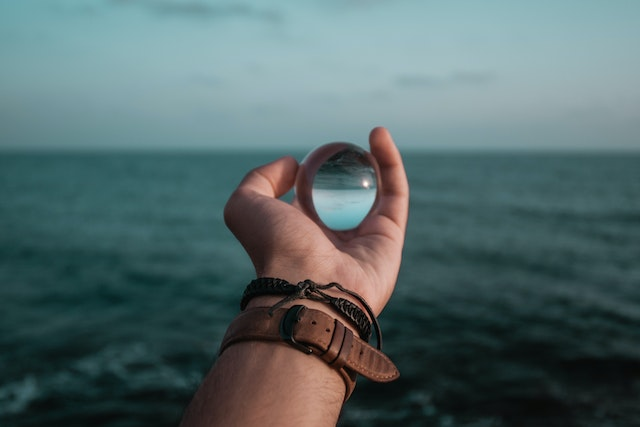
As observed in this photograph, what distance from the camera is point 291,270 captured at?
2539 millimetres

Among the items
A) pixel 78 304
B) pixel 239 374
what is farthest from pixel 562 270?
pixel 239 374

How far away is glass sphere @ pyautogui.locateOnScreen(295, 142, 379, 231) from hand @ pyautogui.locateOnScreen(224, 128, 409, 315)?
0.26 feet

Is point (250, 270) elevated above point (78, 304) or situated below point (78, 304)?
above

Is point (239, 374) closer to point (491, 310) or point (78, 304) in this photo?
point (491, 310)

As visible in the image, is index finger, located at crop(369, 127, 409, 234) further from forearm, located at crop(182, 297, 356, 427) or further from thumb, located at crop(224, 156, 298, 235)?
forearm, located at crop(182, 297, 356, 427)

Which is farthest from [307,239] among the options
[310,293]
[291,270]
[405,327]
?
[405,327]

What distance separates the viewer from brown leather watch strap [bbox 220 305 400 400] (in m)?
1.98

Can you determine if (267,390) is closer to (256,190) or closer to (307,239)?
(307,239)

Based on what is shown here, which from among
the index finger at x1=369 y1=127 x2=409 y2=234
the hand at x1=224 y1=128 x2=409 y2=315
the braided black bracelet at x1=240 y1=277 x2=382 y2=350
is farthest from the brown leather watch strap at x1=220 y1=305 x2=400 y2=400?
the index finger at x1=369 y1=127 x2=409 y2=234

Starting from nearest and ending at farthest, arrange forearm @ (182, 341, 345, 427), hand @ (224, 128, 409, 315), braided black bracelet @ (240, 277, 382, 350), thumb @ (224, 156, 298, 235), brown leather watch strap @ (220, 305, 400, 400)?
1. forearm @ (182, 341, 345, 427)
2. brown leather watch strap @ (220, 305, 400, 400)
3. braided black bracelet @ (240, 277, 382, 350)
4. hand @ (224, 128, 409, 315)
5. thumb @ (224, 156, 298, 235)

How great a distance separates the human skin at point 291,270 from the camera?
1.84 m

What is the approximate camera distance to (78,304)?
13398 millimetres

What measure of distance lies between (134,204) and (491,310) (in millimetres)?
35454

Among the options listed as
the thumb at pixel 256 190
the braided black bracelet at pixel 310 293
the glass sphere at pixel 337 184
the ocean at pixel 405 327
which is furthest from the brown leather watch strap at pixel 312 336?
the ocean at pixel 405 327
